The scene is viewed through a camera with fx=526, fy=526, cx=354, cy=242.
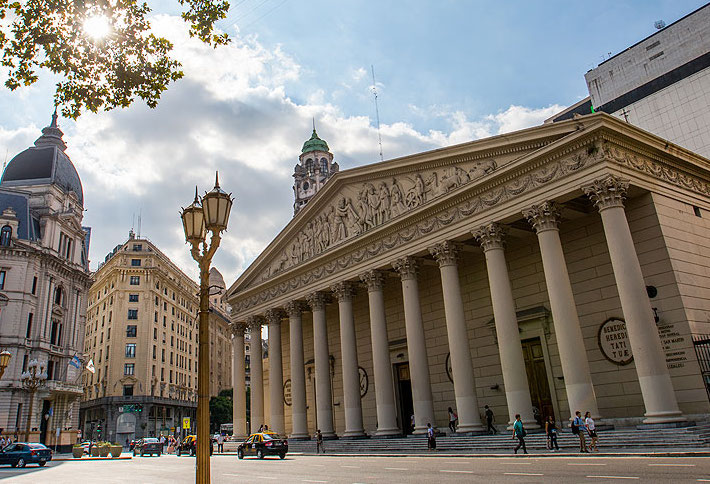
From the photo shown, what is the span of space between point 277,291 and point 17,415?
29205 millimetres

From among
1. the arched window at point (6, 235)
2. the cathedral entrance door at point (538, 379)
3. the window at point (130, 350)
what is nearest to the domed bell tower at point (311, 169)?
the window at point (130, 350)

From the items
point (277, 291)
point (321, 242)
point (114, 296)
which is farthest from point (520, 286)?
point (114, 296)

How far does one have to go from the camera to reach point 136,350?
70.0 meters

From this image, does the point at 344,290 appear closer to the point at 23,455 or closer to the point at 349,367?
the point at 349,367

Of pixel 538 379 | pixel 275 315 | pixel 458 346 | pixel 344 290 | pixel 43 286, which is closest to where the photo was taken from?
pixel 458 346

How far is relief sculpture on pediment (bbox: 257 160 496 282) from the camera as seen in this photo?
26047 mm

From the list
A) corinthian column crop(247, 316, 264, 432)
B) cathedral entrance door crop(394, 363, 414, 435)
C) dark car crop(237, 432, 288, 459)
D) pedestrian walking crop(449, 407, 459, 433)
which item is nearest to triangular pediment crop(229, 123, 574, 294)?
corinthian column crop(247, 316, 264, 432)

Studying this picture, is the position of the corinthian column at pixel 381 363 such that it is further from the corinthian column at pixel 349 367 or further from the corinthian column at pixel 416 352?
the corinthian column at pixel 416 352

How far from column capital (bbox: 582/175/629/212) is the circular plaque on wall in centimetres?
536

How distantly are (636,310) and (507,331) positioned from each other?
16.9 ft

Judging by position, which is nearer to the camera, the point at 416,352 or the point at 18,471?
the point at 18,471

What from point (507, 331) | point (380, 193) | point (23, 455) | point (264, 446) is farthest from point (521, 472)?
point (23, 455)

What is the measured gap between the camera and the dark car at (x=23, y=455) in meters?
29.6

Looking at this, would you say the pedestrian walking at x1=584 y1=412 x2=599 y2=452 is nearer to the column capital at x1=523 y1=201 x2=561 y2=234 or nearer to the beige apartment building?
the column capital at x1=523 y1=201 x2=561 y2=234
